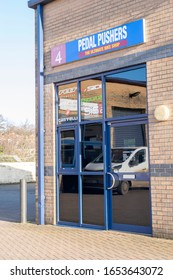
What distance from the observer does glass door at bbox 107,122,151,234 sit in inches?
328

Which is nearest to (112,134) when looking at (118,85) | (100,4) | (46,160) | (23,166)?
(118,85)

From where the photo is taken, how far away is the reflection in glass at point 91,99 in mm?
9211

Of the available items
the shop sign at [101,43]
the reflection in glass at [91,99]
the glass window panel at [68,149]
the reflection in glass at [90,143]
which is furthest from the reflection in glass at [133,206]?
the shop sign at [101,43]

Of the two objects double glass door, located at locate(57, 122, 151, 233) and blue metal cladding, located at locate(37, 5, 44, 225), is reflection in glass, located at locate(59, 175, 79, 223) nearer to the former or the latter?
double glass door, located at locate(57, 122, 151, 233)

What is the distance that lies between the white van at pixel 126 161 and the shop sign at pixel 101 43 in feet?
6.94

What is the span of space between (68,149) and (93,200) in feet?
4.49

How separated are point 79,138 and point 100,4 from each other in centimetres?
295

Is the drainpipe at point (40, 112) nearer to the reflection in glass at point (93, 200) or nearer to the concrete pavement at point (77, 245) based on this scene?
the concrete pavement at point (77, 245)

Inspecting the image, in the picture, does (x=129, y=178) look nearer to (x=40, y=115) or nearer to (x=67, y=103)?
(x=67, y=103)

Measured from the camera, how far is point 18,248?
7.48 metres

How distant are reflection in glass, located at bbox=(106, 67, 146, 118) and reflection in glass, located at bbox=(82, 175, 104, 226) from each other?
146 centimetres

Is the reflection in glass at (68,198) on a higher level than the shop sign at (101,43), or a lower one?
lower

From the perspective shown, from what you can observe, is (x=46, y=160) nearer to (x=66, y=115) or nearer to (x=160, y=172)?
(x=66, y=115)

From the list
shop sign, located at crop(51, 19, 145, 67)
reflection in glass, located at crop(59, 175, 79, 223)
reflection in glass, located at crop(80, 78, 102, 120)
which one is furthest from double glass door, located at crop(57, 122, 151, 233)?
shop sign, located at crop(51, 19, 145, 67)
